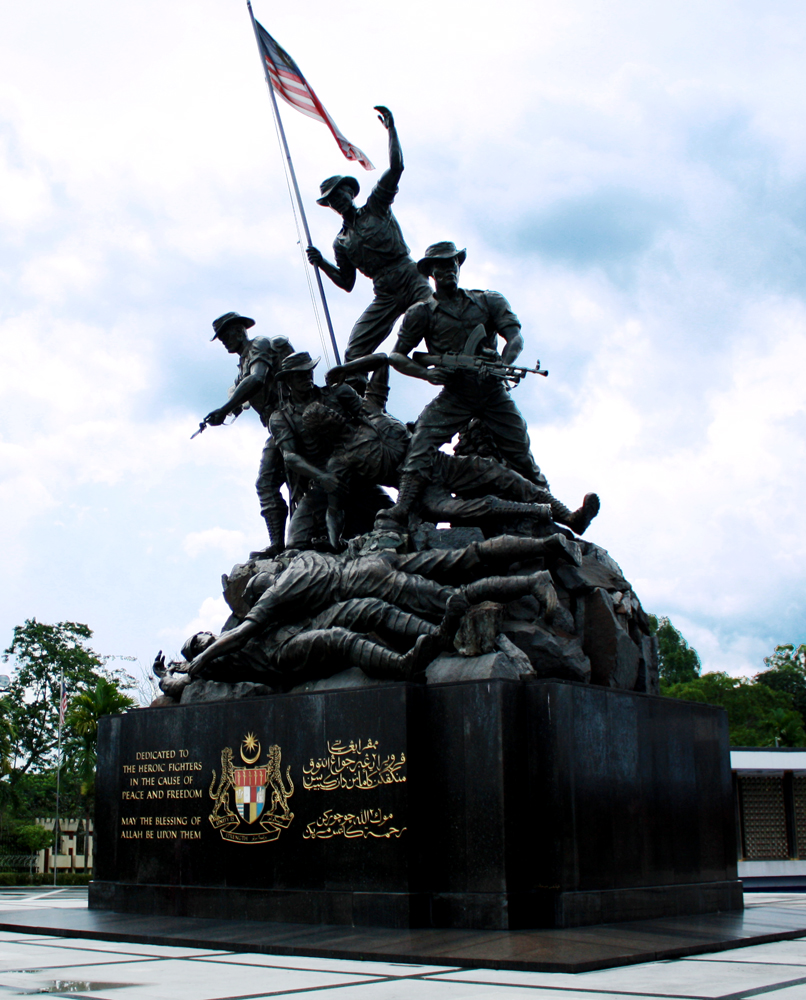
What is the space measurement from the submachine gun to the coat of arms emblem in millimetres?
3718

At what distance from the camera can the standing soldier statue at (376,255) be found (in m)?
11.5

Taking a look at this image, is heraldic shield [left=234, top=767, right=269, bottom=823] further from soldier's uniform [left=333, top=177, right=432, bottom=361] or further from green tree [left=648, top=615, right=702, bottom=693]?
green tree [left=648, top=615, right=702, bottom=693]

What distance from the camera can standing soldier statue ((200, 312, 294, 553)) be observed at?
11.2 meters

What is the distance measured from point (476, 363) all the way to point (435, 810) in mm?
4087

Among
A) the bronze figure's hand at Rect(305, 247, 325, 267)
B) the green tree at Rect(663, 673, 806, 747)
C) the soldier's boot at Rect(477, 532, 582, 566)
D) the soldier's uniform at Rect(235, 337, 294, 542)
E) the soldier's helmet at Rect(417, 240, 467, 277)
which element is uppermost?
→ the bronze figure's hand at Rect(305, 247, 325, 267)

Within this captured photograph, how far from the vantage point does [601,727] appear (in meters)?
7.81

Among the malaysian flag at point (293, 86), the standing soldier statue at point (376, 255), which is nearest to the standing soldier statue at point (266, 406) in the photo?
the standing soldier statue at point (376, 255)

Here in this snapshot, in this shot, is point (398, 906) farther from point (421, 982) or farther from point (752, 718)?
point (752, 718)

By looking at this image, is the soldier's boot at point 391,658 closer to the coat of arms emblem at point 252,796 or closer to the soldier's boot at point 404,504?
the coat of arms emblem at point 252,796

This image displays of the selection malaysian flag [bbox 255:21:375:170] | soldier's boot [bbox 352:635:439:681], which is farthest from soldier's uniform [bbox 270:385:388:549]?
malaysian flag [bbox 255:21:375:170]

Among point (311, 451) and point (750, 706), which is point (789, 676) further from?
point (311, 451)

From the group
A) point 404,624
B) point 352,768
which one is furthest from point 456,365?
point 352,768

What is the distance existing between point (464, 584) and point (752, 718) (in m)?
43.3

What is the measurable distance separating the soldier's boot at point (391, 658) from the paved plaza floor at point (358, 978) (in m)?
2.32
